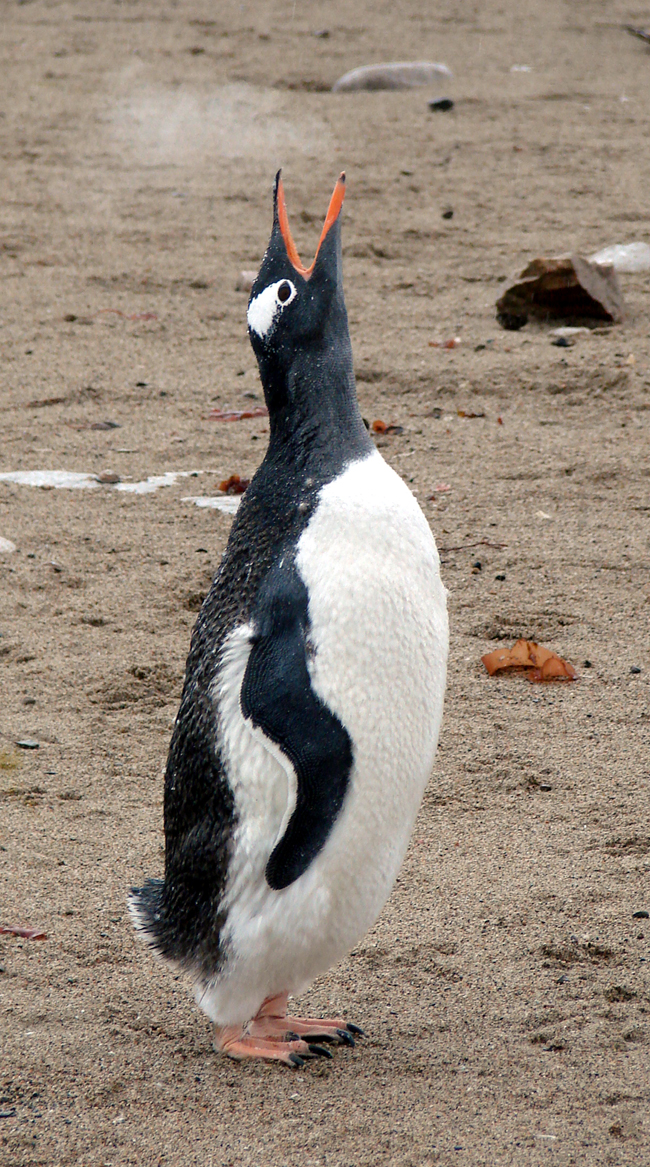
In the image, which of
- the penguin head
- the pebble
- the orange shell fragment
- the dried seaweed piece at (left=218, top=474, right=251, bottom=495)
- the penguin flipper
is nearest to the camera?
the penguin flipper

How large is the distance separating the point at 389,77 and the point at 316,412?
8740mm

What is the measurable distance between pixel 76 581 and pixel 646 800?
6.62 ft

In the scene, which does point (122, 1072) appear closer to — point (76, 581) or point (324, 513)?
point (324, 513)

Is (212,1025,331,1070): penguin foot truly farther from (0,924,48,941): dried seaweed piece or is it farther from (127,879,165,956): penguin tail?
(0,924,48,941): dried seaweed piece

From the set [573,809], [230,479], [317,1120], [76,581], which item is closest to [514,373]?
[230,479]

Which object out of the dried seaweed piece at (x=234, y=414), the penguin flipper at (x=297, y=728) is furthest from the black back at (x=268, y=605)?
the dried seaweed piece at (x=234, y=414)

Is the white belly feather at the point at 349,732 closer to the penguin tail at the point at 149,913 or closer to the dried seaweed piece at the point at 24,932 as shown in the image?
the penguin tail at the point at 149,913

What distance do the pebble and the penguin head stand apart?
27.8ft

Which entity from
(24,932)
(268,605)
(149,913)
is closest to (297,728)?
(268,605)

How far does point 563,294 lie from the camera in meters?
6.35

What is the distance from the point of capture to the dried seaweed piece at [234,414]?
18.9 feet

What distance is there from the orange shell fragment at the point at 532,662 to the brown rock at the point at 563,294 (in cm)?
283

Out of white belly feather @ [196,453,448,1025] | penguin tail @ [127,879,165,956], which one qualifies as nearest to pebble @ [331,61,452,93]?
white belly feather @ [196,453,448,1025]

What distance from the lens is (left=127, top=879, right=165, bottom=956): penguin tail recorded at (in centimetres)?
252
